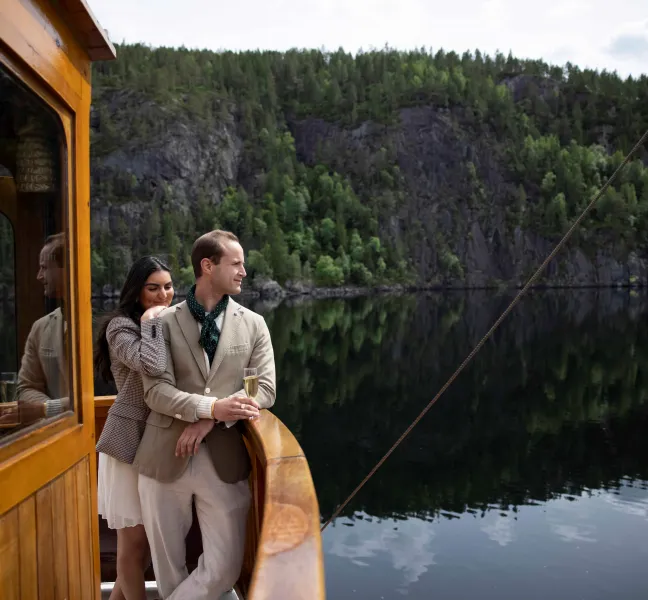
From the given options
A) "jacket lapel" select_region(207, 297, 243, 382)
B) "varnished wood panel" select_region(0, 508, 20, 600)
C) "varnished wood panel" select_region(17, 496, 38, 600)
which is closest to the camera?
"varnished wood panel" select_region(0, 508, 20, 600)

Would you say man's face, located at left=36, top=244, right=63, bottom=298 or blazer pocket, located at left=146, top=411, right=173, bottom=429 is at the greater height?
man's face, located at left=36, top=244, right=63, bottom=298

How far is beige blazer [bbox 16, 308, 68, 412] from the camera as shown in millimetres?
2107

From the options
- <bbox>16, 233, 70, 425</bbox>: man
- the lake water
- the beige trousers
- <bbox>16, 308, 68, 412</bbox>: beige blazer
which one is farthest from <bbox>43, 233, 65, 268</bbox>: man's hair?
the lake water

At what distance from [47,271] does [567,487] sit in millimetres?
14005

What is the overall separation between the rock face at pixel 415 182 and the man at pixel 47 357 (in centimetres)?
8969

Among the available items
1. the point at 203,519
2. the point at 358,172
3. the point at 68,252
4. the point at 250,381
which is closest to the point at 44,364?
the point at 68,252

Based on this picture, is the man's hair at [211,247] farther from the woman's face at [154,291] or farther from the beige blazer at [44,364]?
the beige blazer at [44,364]

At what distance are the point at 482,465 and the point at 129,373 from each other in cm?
1449

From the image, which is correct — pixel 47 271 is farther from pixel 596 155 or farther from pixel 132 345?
pixel 596 155

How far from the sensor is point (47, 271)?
7.34 ft

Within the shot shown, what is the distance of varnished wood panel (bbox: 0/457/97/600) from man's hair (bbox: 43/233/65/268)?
0.61 meters

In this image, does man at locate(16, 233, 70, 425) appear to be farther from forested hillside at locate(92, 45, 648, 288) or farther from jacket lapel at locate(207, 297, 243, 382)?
forested hillside at locate(92, 45, 648, 288)

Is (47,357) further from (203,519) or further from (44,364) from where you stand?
(203,519)

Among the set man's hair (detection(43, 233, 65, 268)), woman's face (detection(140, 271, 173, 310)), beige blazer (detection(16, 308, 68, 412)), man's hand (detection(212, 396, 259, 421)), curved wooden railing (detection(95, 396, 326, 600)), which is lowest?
curved wooden railing (detection(95, 396, 326, 600))
